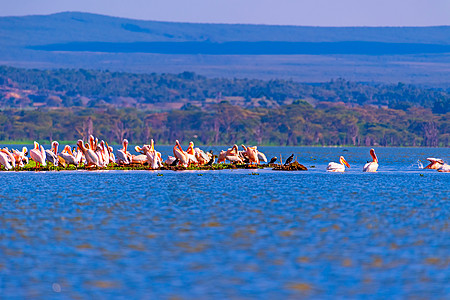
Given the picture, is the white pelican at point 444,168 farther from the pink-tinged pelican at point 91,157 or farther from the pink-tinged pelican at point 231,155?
the pink-tinged pelican at point 91,157

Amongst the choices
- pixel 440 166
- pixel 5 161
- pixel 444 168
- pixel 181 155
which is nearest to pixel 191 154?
pixel 181 155

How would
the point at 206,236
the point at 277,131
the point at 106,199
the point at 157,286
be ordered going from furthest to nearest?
1. the point at 277,131
2. the point at 106,199
3. the point at 206,236
4. the point at 157,286

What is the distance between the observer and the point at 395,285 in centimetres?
1452

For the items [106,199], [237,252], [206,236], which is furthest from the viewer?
[106,199]

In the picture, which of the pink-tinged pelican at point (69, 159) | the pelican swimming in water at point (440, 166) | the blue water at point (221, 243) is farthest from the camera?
the pelican swimming in water at point (440, 166)

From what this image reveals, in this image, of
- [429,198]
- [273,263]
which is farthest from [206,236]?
[429,198]

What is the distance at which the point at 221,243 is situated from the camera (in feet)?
60.5

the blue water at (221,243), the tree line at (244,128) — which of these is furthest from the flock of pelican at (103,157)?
the tree line at (244,128)

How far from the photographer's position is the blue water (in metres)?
14.4

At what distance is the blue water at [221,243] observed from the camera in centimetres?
1436

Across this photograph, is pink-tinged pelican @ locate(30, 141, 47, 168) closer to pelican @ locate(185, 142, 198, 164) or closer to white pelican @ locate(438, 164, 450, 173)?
pelican @ locate(185, 142, 198, 164)

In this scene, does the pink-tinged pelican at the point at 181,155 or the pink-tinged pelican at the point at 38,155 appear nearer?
the pink-tinged pelican at the point at 38,155

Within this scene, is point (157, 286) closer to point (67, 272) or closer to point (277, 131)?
point (67, 272)

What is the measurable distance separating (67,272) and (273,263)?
3682mm
